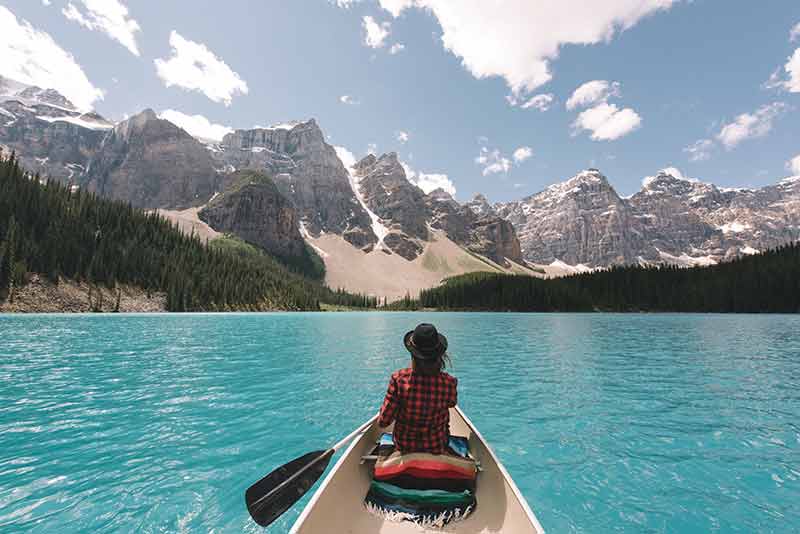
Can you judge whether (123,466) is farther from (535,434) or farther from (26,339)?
(26,339)

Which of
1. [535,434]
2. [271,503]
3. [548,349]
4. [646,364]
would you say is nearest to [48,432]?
[271,503]

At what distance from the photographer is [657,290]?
493 feet

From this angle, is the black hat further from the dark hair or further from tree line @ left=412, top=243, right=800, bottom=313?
tree line @ left=412, top=243, right=800, bottom=313

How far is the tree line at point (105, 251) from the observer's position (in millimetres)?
85875

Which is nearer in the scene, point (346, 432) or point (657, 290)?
point (346, 432)

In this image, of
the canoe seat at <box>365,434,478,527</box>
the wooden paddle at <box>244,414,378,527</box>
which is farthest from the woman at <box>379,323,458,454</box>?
the wooden paddle at <box>244,414,378,527</box>

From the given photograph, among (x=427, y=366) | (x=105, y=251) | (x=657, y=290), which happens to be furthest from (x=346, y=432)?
(x=657, y=290)

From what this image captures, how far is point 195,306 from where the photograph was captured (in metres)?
114

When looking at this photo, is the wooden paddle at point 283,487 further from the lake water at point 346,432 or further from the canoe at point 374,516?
the canoe at point 374,516

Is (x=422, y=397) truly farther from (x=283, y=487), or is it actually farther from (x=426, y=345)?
(x=283, y=487)

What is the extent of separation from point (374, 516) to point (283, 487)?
2.21 metres

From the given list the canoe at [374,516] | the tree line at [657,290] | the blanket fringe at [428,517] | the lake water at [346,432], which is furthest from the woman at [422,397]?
the tree line at [657,290]

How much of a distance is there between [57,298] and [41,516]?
103m

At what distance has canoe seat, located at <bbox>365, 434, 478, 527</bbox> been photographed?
5902 millimetres
